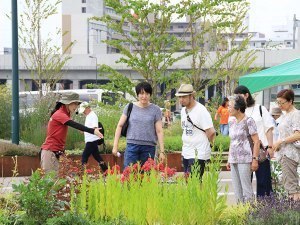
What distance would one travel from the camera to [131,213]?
24.9ft

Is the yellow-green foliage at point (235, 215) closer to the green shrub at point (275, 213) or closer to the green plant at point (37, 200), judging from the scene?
the green shrub at point (275, 213)

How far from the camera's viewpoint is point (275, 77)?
12.8m

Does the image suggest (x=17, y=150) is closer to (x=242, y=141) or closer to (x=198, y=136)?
(x=198, y=136)

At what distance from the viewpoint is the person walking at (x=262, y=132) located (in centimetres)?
1072

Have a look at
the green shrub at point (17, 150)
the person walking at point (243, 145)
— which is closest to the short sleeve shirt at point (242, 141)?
the person walking at point (243, 145)

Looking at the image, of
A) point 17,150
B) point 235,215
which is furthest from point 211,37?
point 235,215

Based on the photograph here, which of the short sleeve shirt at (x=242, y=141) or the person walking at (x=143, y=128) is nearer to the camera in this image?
the short sleeve shirt at (x=242, y=141)

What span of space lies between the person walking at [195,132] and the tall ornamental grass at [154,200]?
2.21 metres

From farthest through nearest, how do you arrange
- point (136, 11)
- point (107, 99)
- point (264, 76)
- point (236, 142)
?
point (107, 99) → point (136, 11) → point (264, 76) → point (236, 142)

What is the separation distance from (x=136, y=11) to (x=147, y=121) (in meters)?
10.7

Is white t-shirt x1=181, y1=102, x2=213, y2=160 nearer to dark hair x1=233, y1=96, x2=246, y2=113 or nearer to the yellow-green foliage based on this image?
dark hair x1=233, y1=96, x2=246, y2=113

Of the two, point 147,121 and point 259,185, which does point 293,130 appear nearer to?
point 259,185

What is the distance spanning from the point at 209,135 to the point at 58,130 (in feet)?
6.08

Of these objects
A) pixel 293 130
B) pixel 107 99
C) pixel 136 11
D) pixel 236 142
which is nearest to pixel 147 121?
pixel 236 142
